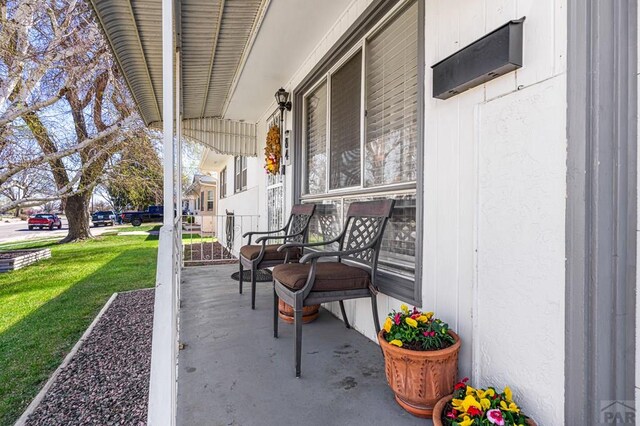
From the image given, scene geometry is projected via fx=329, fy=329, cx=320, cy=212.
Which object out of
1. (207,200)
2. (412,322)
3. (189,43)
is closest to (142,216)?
(207,200)

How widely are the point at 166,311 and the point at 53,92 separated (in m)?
7.98

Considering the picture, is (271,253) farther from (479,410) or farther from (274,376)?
(479,410)

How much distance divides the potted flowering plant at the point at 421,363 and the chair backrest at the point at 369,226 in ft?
2.07

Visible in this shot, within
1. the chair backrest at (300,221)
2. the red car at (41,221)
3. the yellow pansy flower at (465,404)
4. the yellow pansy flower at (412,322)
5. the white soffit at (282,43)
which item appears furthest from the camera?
the red car at (41,221)

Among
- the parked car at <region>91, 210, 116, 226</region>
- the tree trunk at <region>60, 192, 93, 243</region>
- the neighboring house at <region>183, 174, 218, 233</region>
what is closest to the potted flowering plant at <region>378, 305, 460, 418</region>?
the neighboring house at <region>183, 174, 218, 233</region>

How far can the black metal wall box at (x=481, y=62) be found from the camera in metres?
1.36

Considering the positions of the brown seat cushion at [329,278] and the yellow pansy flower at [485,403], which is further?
the brown seat cushion at [329,278]

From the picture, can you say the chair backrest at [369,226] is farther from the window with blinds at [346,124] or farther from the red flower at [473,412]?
the red flower at [473,412]

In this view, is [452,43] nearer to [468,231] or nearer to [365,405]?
[468,231]

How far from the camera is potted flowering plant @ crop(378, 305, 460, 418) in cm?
148

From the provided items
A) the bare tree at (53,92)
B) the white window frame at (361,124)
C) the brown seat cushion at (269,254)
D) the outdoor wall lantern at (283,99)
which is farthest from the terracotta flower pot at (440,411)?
the bare tree at (53,92)

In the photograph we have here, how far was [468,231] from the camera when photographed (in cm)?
162

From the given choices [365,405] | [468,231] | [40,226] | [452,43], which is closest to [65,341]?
[365,405]

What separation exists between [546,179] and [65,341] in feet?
14.1
